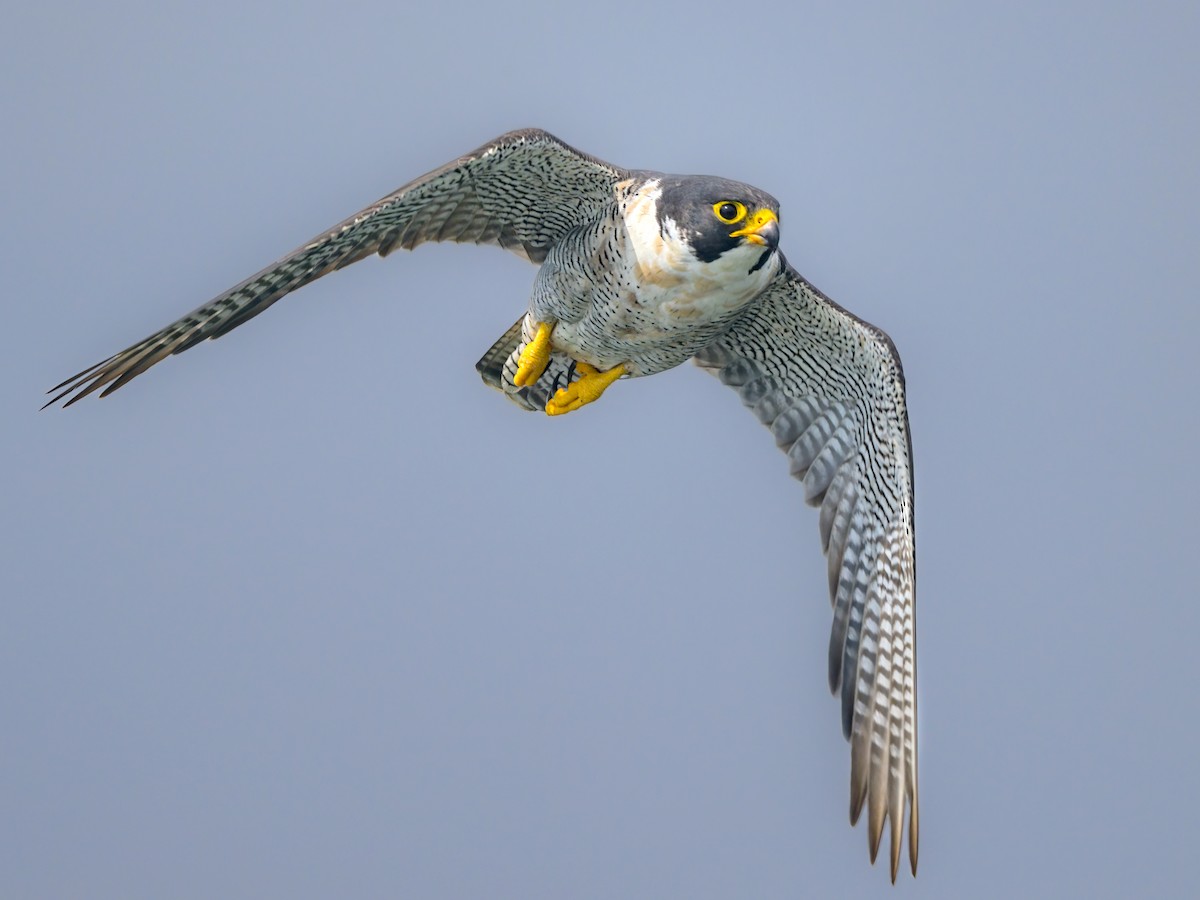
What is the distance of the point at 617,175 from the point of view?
8891 mm

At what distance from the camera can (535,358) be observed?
9789 mm

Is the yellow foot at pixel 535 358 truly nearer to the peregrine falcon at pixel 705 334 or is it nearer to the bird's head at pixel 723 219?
the peregrine falcon at pixel 705 334

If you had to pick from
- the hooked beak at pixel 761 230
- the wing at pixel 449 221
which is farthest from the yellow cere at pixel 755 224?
the wing at pixel 449 221

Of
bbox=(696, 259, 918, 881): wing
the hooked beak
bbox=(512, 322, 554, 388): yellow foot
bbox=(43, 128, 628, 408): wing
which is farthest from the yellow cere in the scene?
bbox=(512, 322, 554, 388): yellow foot

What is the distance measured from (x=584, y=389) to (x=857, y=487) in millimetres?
1963

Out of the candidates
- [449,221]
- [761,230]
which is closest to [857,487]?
[761,230]

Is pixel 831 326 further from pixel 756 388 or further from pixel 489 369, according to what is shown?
pixel 489 369

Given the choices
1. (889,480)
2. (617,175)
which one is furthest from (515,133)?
(889,480)

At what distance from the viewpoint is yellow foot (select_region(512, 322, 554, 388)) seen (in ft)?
31.9

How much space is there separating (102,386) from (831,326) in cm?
443

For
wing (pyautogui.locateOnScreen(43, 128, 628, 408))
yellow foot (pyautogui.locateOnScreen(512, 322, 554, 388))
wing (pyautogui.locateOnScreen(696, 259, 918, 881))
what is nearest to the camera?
wing (pyautogui.locateOnScreen(43, 128, 628, 408))

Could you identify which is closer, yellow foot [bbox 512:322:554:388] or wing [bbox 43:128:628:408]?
wing [bbox 43:128:628:408]

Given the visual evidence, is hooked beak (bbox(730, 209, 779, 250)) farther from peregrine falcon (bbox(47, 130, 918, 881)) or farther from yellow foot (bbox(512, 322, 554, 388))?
yellow foot (bbox(512, 322, 554, 388))

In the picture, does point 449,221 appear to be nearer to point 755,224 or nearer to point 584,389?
point 584,389
